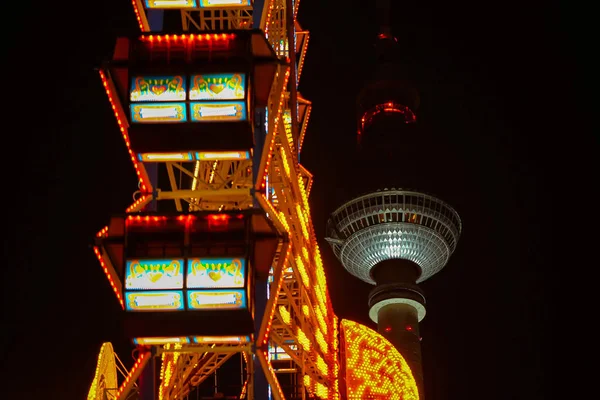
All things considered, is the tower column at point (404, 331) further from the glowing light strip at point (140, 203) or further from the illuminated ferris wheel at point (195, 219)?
the glowing light strip at point (140, 203)

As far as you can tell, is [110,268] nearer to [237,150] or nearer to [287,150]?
[237,150]

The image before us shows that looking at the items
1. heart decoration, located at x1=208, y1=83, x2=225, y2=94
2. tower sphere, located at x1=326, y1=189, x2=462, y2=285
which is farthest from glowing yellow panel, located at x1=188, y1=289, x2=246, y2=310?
tower sphere, located at x1=326, y1=189, x2=462, y2=285

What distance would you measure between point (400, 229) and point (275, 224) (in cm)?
7542

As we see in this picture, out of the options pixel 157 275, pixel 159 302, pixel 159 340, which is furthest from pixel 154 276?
pixel 159 340

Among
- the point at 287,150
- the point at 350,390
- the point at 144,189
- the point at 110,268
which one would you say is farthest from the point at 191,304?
the point at 350,390

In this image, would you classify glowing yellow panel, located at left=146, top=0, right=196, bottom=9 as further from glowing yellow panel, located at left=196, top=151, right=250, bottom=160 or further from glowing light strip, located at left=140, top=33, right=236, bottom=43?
glowing yellow panel, located at left=196, top=151, right=250, bottom=160

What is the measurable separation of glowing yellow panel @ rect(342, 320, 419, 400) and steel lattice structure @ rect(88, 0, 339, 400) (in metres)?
0.86

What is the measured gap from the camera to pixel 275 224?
26.9 m

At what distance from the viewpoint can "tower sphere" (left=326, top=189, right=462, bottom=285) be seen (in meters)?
102

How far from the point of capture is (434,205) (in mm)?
102188

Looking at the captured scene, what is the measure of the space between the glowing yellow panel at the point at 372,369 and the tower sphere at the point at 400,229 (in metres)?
63.5

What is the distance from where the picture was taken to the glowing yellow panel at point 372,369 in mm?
36750

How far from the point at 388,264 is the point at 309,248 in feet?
217

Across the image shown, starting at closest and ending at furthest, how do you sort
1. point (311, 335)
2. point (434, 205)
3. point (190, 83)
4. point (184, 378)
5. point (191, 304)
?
point (191, 304)
point (190, 83)
point (184, 378)
point (311, 335)
point (434, 205)
